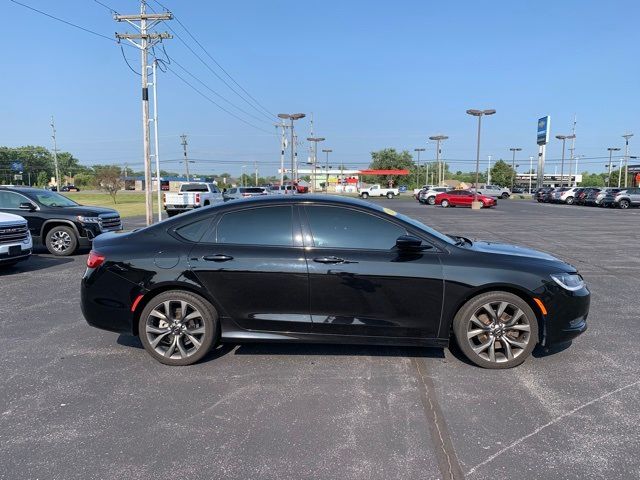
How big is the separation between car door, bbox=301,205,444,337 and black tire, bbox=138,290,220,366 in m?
0.97

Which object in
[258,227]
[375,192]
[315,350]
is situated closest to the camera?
[258,227]

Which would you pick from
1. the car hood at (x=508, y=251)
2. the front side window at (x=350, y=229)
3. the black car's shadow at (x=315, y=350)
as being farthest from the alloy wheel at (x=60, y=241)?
the car hood at (x=508, y=251)

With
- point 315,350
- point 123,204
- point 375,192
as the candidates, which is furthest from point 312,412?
point 375,192

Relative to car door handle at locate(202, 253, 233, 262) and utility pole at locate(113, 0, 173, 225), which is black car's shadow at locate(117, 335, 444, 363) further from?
utility pole at locate(113, 0, 173, 225)

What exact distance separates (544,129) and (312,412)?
7631 centimetres

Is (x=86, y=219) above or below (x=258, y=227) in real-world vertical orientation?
below

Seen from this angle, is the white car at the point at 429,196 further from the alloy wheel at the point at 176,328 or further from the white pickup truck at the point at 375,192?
the alloy wheel at the point at 176,328

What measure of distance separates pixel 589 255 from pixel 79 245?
12.1m

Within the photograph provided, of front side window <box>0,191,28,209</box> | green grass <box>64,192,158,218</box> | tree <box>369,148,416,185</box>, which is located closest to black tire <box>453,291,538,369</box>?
front side window <box>0,191,28,209</box>

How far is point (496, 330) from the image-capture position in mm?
4195

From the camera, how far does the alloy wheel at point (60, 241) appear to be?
10.8m

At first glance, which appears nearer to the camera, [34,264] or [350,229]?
[350,229]

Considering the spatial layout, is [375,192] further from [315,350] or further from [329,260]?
[329,260]

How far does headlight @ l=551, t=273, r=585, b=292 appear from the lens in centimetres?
419
